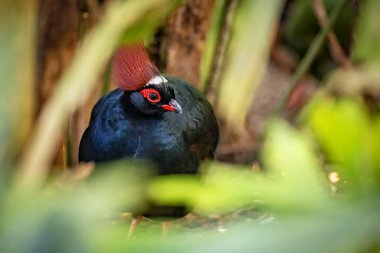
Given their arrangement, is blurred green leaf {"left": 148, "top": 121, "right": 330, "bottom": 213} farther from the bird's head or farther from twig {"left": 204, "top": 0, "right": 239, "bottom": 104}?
twig {"left": 204, "top": 0, "right": 239, "bottom": 104}

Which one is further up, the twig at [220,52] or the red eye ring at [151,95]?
the twig at [220,52]

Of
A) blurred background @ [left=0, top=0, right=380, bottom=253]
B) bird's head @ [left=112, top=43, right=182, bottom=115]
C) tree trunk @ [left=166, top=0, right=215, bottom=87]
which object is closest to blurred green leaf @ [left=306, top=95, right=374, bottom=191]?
blurred background @ [left=0, top=0, right=380, bottom=253]

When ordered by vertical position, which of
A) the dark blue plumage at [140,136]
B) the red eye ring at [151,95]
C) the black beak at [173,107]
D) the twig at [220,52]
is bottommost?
the dark blue plumage at [140,136]

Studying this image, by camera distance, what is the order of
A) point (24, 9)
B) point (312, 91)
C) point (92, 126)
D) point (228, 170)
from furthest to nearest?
point (312, 91), point (92, 126), point (24, 9), point (228, 170)

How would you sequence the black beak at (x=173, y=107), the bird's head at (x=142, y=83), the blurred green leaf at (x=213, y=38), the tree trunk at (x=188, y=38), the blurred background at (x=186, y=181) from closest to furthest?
the blurred background at (x=186, y=181) → the bird's head at (x=142, y=83) → the black beak at (x=173, y=107) → the blurred green leaf at (x=213, y=38) → the tree trunk at (x=188, y=38)

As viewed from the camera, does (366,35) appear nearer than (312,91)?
Yes

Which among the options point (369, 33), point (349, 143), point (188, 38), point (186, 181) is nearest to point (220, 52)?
point (188, 38)

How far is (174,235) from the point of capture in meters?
0.75

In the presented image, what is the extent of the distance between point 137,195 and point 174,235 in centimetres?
5

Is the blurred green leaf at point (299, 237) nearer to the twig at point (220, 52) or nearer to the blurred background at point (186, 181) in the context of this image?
the blurred background at point (186, 181)

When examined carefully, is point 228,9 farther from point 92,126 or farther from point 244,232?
point 244,232

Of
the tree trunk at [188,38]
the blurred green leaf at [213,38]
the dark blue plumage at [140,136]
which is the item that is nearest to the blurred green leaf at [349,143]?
the dark blue plumage at [140,136]

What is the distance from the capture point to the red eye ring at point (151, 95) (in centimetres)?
214

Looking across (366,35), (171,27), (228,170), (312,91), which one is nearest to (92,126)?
(171,27)
